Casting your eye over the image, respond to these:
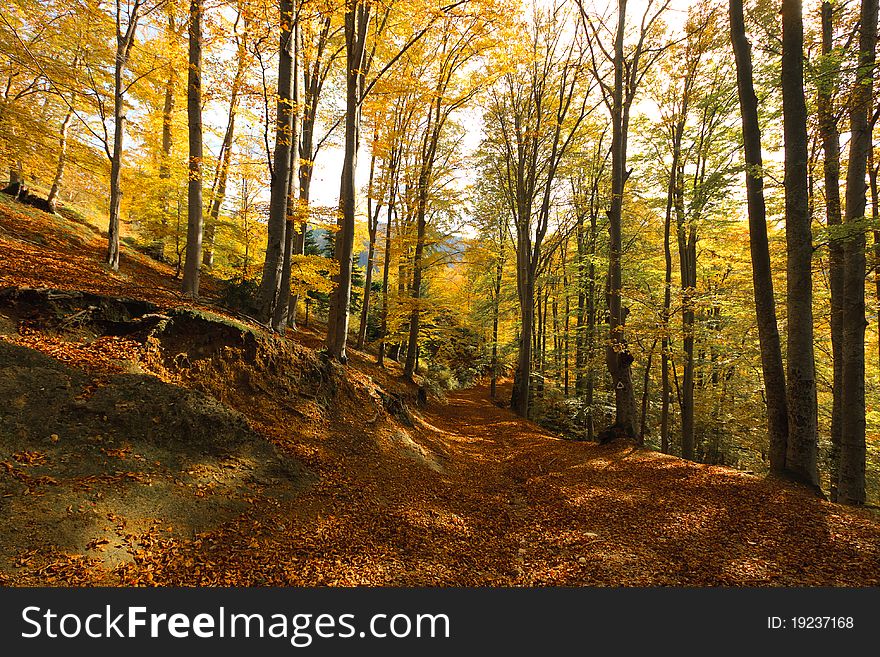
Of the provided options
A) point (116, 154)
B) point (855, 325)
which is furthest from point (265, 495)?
point (855, 325)

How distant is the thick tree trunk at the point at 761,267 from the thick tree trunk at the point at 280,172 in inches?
319

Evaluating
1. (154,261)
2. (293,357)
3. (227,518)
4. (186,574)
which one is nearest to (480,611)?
(186,574)

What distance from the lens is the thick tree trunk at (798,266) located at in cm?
530

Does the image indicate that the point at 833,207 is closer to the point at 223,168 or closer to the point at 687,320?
the point at 687,320

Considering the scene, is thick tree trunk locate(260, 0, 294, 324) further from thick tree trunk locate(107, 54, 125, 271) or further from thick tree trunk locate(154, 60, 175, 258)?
thick tree trunk locate(107, 54, 125, 271)

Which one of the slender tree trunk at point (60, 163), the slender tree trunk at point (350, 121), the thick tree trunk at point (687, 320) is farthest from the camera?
the thick tree trunk at point (687, 320)

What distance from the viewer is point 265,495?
152 inches

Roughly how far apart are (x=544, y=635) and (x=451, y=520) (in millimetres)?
2139

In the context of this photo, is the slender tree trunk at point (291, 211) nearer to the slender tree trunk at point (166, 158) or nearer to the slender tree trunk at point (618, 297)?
the slender tree trunk at point (166, 158)

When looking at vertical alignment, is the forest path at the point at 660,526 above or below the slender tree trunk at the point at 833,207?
below

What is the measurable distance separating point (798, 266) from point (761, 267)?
43 cm

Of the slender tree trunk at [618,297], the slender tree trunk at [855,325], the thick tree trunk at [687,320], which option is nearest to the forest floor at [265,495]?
the slender tree trunk at [618,297]

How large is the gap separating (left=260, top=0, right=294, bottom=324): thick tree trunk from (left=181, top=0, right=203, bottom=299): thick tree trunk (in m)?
1.85

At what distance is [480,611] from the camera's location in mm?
2678
